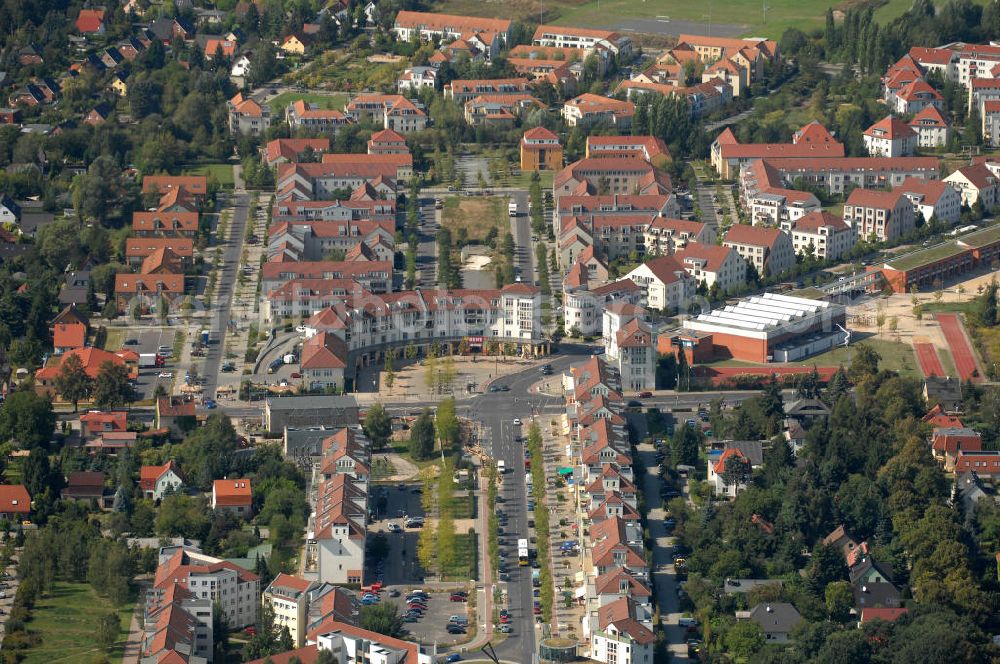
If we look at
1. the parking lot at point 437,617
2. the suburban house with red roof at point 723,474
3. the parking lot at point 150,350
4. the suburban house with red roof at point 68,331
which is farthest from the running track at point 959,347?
the suburban house with red roof at point 68,331

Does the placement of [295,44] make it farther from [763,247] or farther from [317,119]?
[763,247]

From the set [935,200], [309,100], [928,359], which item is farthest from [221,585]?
[309,100]

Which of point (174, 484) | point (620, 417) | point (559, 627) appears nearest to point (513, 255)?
point (620, 417)

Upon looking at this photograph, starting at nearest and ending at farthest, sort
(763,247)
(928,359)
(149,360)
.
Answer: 1. (149,360)
2. (928,359)
3. (763,247)

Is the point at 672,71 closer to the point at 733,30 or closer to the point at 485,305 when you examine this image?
the point at 733,30

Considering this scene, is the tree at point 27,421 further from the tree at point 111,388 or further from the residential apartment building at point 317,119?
the residential apartment building at point 317,119
